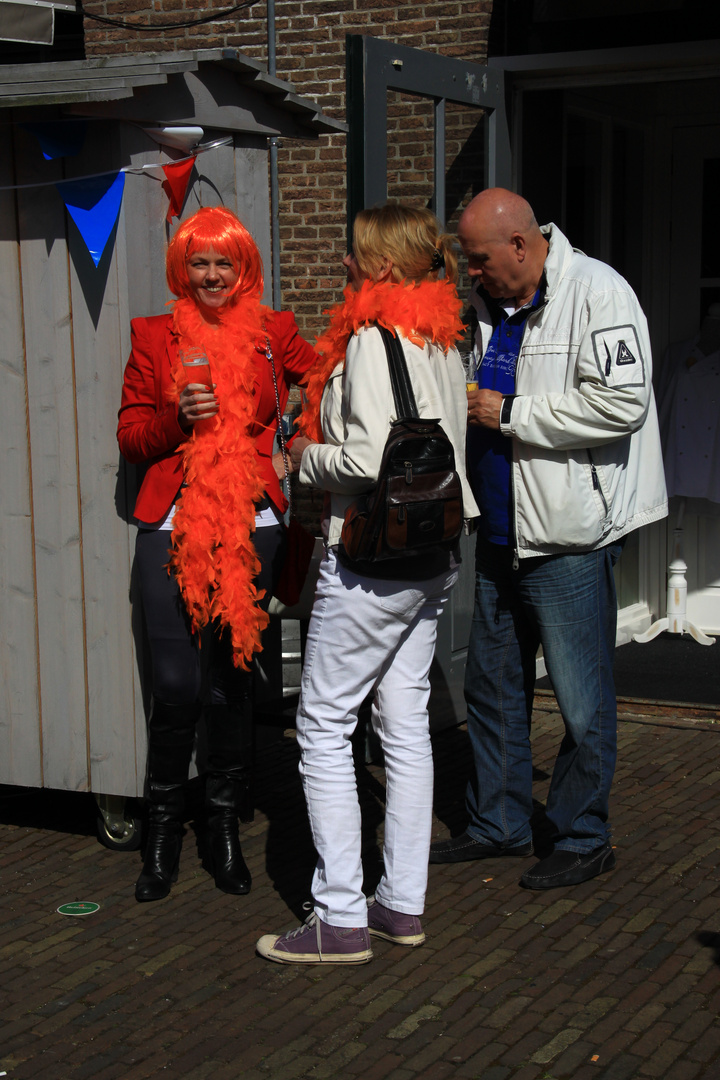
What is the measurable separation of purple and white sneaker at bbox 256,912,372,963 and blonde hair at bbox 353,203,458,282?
178cm

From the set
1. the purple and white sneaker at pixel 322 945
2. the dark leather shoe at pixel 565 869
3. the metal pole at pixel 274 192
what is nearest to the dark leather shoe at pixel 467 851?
the dark leather shoe at pixel 565 869

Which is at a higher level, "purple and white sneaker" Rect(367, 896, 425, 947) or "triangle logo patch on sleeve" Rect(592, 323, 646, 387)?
"triangle logo patch on sleeve" Rect(592, 323, 646, 387)

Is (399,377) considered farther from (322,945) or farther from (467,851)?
(467,851)

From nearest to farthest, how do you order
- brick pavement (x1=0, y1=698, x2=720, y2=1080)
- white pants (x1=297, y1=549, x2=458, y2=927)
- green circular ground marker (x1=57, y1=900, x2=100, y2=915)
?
brick pavement (x1=0, y1=698, x2=720, y2=1080)
white pants (x1=297, y1=549, x2=458, y2=927)
green circular ground marker (x1=57, y1=900, x2=100, y2=915)

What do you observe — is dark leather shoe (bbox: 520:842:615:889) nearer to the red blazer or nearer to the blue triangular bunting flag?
the red blazer

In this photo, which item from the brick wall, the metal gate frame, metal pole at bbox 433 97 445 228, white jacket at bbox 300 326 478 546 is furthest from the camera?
the brick wall

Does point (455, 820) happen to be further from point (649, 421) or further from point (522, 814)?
point (649, 421)

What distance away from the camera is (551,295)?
12.3 feet

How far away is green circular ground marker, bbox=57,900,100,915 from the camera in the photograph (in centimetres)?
383

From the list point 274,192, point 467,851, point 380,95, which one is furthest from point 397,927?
point 274,192

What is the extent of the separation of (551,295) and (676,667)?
11.4 feet

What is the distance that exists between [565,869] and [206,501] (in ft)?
5.39

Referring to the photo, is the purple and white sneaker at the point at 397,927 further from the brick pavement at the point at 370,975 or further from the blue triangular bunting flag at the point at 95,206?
the blue triangular bunting flag at the point at 95,206

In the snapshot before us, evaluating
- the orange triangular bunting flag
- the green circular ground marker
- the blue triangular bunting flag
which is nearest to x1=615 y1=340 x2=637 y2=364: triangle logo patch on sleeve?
the orange triangular bunting flag
